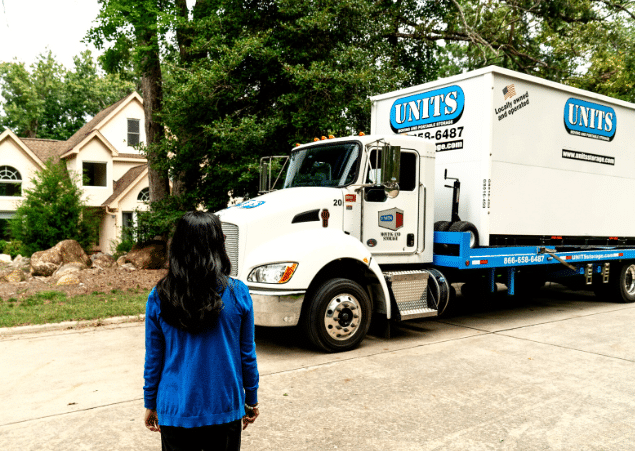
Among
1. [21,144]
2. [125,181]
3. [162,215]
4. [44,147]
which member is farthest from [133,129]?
[162,215]

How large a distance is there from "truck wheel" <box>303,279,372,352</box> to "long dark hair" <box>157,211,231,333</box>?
432 centimetres

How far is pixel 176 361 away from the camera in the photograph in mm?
2404

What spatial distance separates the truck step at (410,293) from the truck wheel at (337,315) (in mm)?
471

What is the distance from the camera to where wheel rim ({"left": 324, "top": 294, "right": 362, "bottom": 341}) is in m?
6.78

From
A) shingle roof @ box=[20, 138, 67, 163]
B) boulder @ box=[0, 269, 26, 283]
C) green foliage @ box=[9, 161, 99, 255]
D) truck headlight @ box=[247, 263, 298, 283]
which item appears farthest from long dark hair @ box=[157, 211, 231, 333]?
shingle roof @ box=[20, 138, 67, 163]

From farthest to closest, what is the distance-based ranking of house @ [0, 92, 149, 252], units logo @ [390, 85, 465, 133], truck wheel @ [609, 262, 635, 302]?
house @ [0, 92, 149, 252]
truck wheel @ [609, 262, 635, 302]
units logo @ [390, 85, 465, 133]

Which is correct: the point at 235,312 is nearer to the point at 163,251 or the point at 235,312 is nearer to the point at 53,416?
the point at 53,416

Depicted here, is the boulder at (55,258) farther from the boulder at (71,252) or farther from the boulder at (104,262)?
the boulder at (104,262)

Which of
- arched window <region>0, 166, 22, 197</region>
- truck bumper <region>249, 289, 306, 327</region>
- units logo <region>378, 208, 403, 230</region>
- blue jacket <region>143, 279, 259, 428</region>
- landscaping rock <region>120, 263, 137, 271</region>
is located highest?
arched window <region>0, 166, 22, 197</region>

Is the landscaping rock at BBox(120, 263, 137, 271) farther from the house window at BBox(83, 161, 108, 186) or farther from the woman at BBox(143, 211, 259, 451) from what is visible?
the house window at BBox(83, 161, 108, 186)

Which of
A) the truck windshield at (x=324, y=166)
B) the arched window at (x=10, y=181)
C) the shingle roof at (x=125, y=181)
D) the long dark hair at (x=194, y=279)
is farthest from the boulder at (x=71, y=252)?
the arched window at (x=10, y=181)

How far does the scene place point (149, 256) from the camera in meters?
16.0

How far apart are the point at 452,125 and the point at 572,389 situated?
4259 millimetres

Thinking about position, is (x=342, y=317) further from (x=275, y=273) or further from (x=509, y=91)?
(x=509, y=91)
